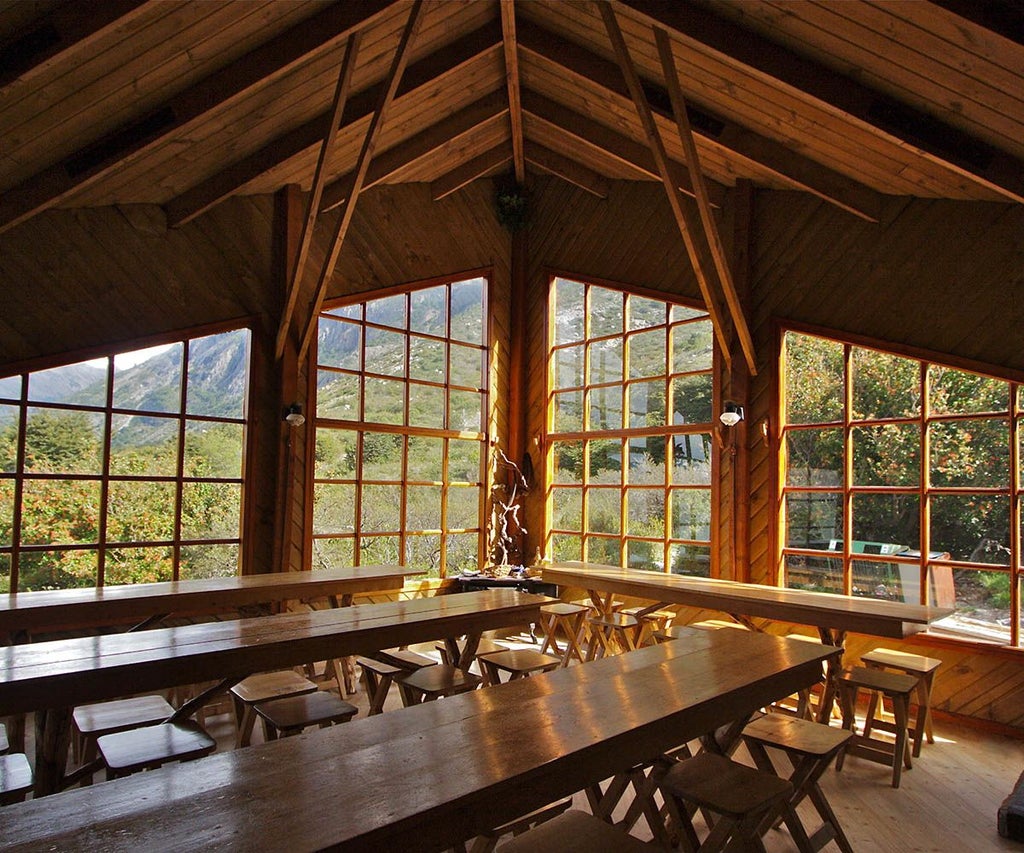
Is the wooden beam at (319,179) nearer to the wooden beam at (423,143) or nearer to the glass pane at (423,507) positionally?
the wooden beam at (423,143)

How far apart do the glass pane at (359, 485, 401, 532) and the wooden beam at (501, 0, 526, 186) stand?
3342mm

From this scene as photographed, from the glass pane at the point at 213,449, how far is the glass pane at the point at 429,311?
6.44ft

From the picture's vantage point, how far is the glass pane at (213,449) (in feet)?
17.6

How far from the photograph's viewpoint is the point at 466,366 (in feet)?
23.7

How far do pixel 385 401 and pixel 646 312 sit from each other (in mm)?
2485

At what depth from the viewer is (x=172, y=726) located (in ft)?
8.61

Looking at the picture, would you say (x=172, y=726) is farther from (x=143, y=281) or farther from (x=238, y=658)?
(x=143, y=281)

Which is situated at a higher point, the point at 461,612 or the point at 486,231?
the point at 486,231

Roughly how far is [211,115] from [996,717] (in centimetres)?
594

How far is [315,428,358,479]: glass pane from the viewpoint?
19.9 feet

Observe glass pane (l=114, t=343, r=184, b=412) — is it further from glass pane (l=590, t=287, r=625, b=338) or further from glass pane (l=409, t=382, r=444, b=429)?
glass pane (l=590, t=287, r=625, b=338)

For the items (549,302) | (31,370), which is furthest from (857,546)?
(31,370)

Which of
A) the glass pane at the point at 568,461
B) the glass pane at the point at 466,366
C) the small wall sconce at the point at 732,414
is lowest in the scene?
the glass pane at the point at 568,461

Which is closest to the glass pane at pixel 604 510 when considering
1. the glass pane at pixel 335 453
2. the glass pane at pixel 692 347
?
the glass pane at pixel 692 347
